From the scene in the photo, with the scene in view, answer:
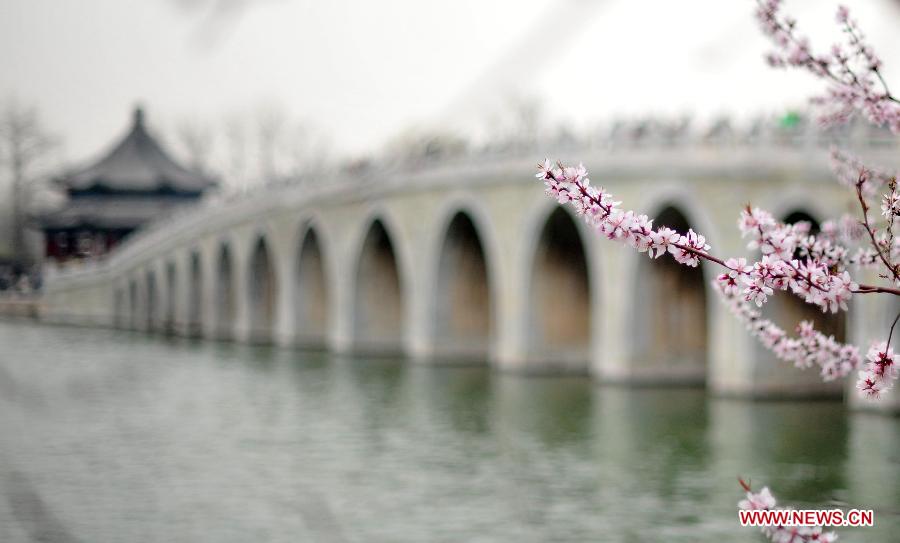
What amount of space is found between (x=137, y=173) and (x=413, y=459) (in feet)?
267

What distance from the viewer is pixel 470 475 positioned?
2870cm

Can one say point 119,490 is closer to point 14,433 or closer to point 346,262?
point 14,433

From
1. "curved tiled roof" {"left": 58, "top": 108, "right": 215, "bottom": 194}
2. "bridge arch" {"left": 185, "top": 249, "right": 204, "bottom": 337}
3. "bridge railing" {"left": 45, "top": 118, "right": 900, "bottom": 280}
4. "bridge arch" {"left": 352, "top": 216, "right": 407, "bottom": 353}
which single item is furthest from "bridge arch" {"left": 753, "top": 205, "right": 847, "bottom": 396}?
"curved tiled roof" {"left": 58, "top": 108, "right": 215, "bottom": 194}

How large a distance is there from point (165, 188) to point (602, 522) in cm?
8717

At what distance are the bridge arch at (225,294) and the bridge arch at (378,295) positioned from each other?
Result: 15.8 m

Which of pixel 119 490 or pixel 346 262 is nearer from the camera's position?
pixel 119 490

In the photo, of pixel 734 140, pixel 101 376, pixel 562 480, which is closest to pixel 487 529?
pixel 562 480

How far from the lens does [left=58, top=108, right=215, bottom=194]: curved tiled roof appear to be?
105812 mm

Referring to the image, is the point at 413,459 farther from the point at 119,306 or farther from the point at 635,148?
the point at 119,306

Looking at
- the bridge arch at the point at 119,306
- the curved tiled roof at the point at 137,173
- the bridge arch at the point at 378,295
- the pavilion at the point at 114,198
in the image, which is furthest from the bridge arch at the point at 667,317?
the curved tiled roof at the point at 137,173

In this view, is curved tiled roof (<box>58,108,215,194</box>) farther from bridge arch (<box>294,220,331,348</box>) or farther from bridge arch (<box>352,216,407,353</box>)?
bridge arch (<box>352,216,407,353</box>)

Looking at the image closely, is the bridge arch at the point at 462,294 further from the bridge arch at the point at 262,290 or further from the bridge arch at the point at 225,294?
the bridge arch at the point at 225,294

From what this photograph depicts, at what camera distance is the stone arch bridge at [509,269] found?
132ft

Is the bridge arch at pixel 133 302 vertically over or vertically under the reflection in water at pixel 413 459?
over
